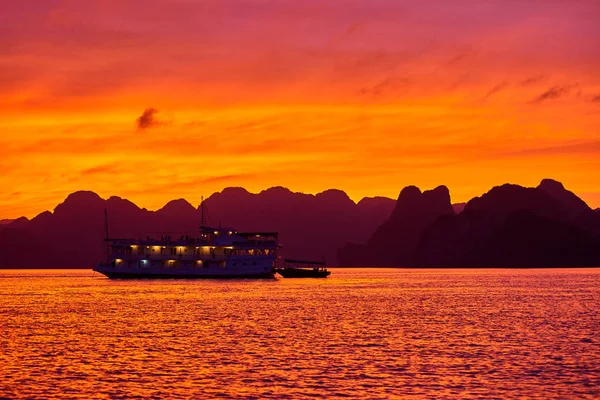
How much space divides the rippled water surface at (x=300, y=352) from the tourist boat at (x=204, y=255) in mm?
72429

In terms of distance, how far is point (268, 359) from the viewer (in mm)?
56094

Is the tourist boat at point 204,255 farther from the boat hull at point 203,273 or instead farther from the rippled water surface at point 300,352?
the rippled water surface at point 300,352

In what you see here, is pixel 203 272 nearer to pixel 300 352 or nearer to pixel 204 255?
pixel 204 255

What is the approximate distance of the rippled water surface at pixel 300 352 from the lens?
147 ft

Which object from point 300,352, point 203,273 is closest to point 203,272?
point 203,273

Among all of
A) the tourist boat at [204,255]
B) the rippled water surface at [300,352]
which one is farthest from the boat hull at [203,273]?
the rippled water surface at [300,352]

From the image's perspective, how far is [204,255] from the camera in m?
180

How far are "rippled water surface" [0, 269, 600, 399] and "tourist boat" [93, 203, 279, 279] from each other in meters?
72.4

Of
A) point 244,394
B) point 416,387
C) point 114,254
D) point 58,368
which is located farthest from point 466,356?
point 114,254

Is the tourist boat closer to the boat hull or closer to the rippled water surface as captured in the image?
the boat hull

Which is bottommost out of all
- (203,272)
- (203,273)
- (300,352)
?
(300,352)

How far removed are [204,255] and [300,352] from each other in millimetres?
122287

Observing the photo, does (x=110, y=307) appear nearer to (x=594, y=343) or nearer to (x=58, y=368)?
(x=58, y=368)

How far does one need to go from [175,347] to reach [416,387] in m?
24.4
